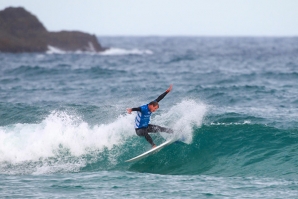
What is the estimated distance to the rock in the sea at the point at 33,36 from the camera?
75.6m

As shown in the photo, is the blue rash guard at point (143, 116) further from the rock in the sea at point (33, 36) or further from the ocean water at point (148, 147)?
the rock in the sea at point (33, 36)

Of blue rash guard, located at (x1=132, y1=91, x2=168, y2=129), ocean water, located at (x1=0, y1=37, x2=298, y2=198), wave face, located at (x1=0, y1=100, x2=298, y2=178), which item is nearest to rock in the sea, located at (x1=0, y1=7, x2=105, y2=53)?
ocean water, located at (x1=0, y1=37, x2=298, y2=198)

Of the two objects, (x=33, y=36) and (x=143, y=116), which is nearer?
(x=143, y=116)

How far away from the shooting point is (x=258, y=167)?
561 inches

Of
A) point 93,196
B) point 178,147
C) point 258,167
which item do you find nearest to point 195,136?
point 178,147

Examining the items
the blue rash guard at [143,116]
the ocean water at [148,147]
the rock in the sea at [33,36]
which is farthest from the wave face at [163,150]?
the rock in the sea at [33,36]

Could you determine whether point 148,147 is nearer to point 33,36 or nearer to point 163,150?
point 163,150

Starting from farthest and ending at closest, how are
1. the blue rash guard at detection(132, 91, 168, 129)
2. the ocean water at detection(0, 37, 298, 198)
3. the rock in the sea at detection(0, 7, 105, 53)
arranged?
1. the rock in the sea at detection(0, 7, 105, 53)
2. the blue rash guard at detection(132, 91, 168, 129)
3. the ocean water at detection(0, 37, 298, 198)

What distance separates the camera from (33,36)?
80000 millimetres

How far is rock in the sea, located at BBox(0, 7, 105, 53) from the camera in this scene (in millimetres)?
75562

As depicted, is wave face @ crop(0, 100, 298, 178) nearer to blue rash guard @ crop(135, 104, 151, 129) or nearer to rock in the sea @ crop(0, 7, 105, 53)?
blue rash guard @ crop(135, 104, 151, 129)

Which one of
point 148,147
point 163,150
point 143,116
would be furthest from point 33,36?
point 143,116

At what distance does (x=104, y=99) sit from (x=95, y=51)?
54999 mm

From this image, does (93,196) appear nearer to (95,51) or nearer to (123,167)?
(123,167)
